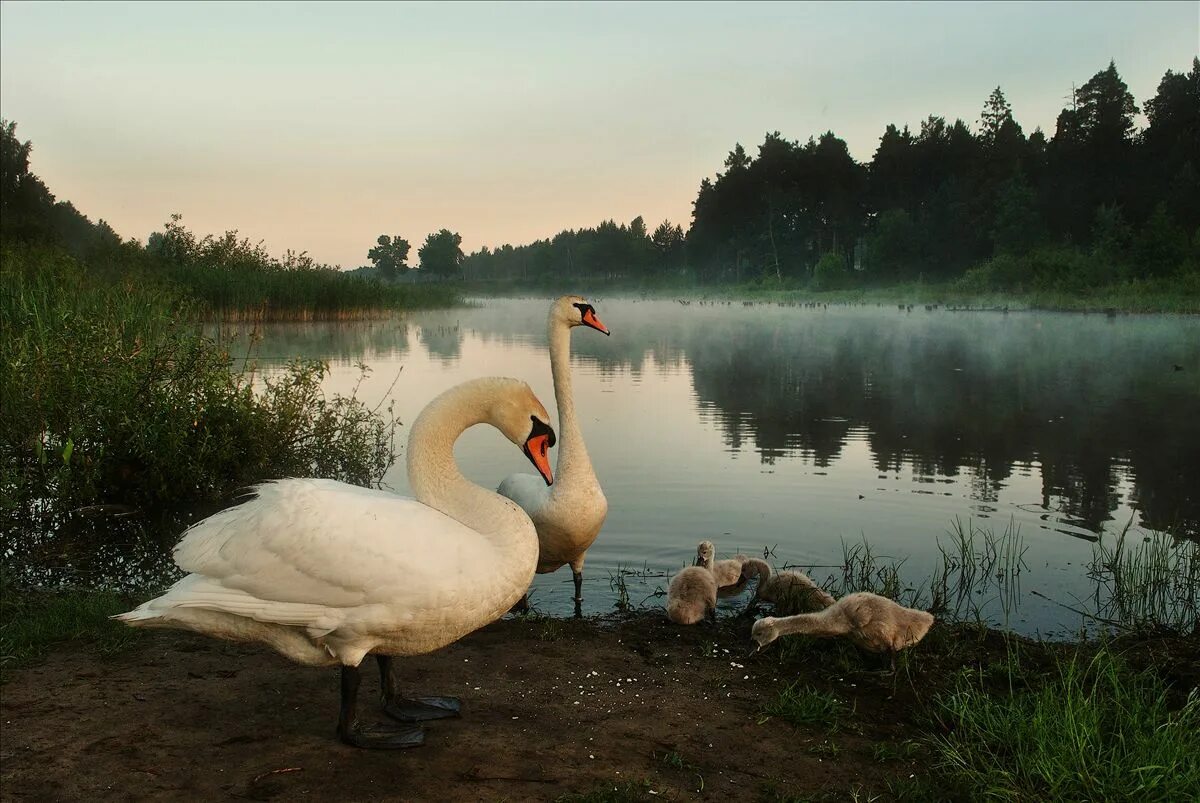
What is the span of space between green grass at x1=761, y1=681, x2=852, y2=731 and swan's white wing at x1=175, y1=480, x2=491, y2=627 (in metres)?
1.72

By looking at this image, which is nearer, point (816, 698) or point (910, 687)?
point (816, 698)

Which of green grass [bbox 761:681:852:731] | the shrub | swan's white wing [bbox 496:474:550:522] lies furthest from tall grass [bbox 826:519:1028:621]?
the shrub

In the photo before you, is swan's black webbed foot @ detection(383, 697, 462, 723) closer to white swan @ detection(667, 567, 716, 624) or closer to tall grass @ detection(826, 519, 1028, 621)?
white swan @ detection(667, 567, 716, 624)

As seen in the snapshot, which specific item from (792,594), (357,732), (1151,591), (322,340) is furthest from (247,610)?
(322,340)

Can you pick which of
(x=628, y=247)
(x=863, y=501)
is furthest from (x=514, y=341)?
(x=628, y=247)

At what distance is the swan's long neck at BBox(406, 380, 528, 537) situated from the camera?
14.0 feet

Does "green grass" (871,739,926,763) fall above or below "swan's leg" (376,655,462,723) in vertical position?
below

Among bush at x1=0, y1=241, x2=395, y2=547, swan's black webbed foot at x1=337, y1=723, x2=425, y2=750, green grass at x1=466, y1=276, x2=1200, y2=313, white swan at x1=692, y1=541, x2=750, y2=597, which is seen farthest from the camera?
green grass at x1=466, y1=276, x2=1200, y2=313

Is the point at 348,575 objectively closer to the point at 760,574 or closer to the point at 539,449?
the point at 539,449

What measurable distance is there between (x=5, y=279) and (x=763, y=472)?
10654mm

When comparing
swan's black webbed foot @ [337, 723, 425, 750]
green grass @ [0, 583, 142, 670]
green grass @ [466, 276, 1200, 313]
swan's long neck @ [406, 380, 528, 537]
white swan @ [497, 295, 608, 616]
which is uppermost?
green grass @ [466, 276, 1200, 313]

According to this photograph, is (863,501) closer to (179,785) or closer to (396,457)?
(396,457)

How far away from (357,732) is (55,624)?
2.45 metres

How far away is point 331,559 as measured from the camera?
3.84 meters
